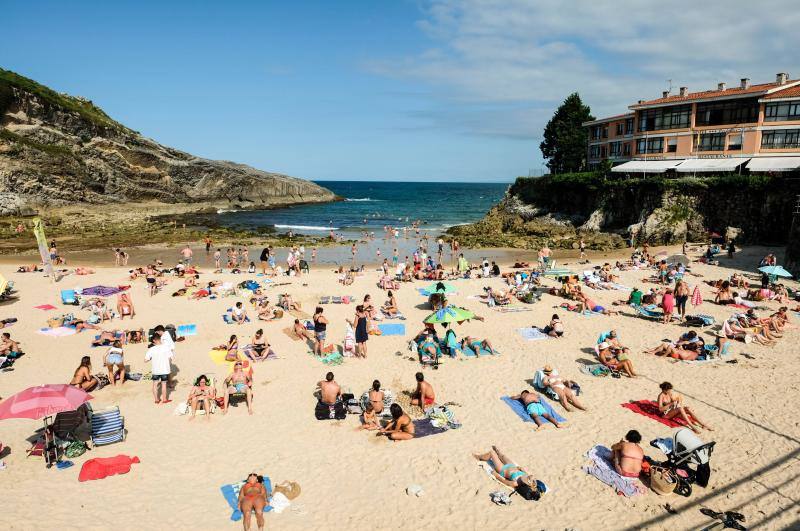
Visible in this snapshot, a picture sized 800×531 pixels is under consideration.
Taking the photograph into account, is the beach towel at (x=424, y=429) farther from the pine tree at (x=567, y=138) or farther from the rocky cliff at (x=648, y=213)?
the pine tree at (x=567, y=138)

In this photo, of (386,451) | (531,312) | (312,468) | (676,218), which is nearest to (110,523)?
(312,468)

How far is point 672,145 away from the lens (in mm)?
40562

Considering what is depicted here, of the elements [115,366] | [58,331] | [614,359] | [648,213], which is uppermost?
[648,213]

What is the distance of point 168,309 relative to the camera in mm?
18031

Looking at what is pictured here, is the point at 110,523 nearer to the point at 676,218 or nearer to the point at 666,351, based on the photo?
the point at 666,351

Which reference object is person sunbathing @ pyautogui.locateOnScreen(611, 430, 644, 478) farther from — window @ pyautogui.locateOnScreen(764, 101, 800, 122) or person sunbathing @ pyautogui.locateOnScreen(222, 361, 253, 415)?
window @ pyautogui.locateOnScreen(764, 101, 800, 122)

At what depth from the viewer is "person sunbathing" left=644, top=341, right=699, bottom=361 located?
13.0 metres

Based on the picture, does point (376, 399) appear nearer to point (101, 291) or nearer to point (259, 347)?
point (259, 347)

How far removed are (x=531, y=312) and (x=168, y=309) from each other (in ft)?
44.8

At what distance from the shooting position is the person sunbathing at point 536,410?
380 inches

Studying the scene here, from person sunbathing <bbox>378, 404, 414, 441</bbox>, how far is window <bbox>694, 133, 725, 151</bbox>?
39373mm

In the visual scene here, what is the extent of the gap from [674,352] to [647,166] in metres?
31.7

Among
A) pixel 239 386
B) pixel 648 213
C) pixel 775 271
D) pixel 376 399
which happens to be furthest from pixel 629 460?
pixel 648 213

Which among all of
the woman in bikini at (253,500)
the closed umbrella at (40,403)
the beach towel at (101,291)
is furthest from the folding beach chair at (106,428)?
the beach towel at (101,291)
